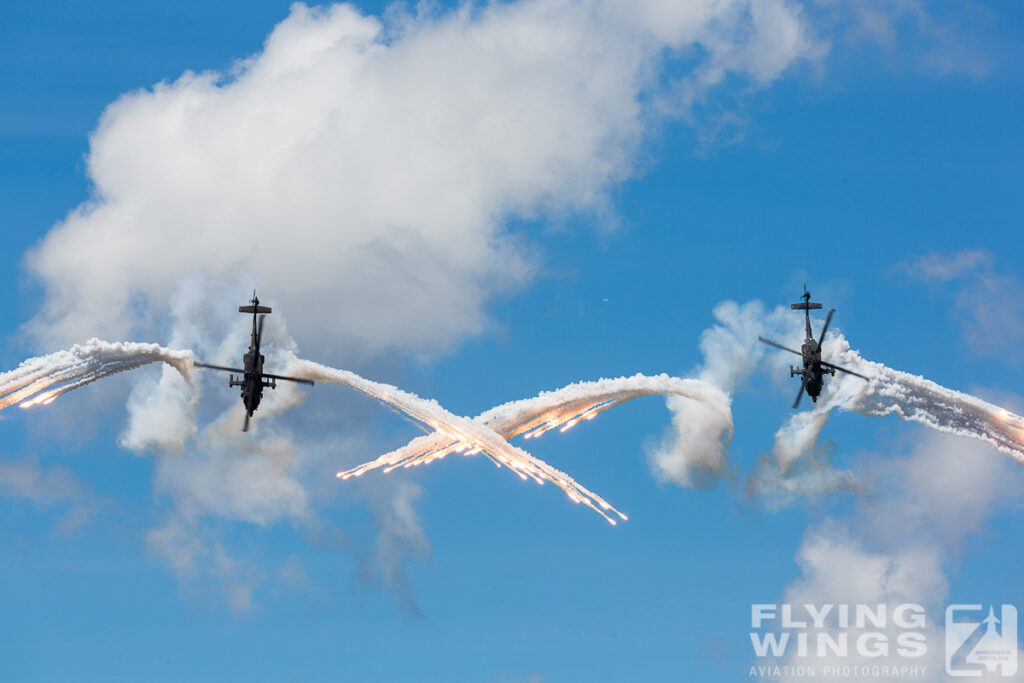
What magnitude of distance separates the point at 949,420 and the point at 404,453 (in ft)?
170

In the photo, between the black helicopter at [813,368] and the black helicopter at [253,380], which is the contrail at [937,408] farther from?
the black helicopter at [253,380]

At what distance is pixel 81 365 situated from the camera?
141875 millimetres

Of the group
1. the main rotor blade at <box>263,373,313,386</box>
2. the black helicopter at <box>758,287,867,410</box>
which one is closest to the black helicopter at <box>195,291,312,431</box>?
the main rotor blade at <box>263,373,313,386</box>

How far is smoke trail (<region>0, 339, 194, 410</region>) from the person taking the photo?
13862 cm

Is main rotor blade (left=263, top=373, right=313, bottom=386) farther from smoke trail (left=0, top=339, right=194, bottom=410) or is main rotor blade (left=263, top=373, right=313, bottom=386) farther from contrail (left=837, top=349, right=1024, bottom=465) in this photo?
contrail (left=837, top=349, right=1024, bottom=465)

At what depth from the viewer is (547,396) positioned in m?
149

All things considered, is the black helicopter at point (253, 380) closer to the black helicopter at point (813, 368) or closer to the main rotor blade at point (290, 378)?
the main rotor blade at point (290, 378)

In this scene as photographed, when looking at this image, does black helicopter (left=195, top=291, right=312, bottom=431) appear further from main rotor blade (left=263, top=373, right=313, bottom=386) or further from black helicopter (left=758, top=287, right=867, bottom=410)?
black helicopter (left=758, top=287, right=867, bottom=410)

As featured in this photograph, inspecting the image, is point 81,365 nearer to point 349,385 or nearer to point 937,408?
point 349,385

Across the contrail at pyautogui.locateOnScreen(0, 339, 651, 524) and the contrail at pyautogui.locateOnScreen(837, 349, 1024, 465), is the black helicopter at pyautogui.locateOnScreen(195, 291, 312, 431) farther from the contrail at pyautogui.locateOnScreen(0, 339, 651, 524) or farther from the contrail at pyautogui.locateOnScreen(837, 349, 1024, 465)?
the contrail at pyautogui.locateOnScreen(837, 349, 1024, 465)

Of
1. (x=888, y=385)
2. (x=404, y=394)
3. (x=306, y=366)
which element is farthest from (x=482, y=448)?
(x=888, y=385)

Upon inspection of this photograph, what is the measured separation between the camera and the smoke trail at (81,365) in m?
139

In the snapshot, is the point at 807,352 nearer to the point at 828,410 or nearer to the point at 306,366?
the point at 828,410

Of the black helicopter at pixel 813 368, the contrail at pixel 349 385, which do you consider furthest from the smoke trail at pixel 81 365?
the black helicopter at pixel 813 368
